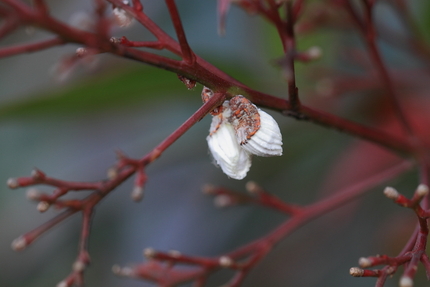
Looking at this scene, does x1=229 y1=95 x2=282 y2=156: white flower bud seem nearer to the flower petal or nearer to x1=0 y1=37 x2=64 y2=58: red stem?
the flower petal

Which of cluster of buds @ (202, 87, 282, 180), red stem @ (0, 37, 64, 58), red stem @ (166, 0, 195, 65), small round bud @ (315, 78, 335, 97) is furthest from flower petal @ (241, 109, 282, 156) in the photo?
small round bud @ (315, 78, 335, 97)

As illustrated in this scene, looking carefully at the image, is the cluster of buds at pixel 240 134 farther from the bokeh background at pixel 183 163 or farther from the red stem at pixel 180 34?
the bokeh background at pixel 183 163

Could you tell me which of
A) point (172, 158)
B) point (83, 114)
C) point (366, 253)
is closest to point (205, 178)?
point (172, 158)

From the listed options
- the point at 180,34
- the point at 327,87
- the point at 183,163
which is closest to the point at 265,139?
the point at 180,34

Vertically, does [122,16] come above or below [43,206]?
above

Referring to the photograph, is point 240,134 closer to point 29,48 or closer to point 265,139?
point 265,139

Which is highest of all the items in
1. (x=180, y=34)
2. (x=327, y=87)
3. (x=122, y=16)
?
(x=327, y=87)
